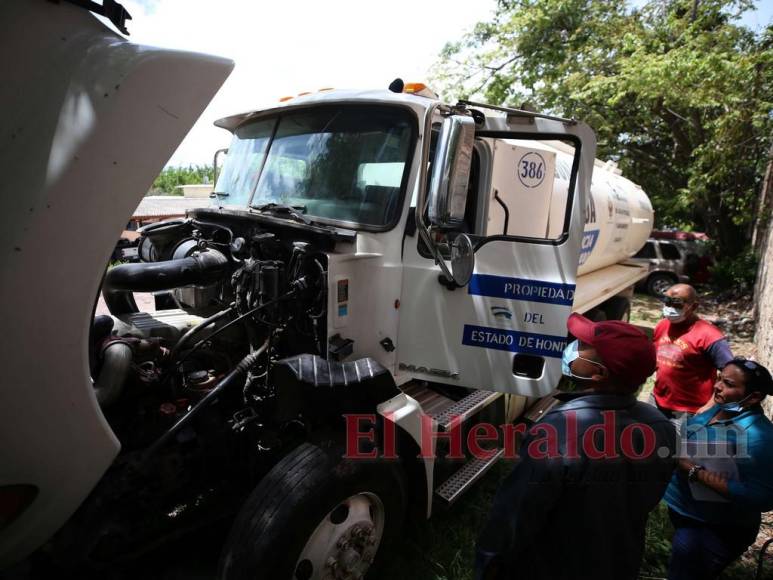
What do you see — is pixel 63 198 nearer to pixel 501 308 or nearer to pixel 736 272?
pixel 501 308

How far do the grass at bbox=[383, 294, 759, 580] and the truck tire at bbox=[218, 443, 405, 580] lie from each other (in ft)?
1.38

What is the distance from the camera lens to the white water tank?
3348mm

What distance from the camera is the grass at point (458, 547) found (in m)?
2.95

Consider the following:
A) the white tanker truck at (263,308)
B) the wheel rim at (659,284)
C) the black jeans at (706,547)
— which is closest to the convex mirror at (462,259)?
the white tanker truck at (263,308)

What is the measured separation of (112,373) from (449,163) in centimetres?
191

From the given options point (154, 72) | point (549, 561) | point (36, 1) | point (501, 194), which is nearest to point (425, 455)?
point (549, 561)

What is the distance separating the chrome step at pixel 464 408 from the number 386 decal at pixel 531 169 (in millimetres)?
1599

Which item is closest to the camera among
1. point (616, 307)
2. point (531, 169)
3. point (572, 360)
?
point (572, 360)

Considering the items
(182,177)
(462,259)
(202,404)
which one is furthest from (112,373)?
(182,177)

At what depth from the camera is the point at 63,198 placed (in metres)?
1.47

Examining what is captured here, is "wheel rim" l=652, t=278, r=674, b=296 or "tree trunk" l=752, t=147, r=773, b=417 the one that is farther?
"wheel rim" l=652, t=278, r=674, b=296

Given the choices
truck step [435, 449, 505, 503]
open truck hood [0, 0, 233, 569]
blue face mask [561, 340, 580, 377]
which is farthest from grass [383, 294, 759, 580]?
open truck hood [0, 0, 233, 569]

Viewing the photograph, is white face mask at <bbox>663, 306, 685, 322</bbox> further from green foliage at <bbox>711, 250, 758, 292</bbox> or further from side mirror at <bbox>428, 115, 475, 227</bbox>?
green foliage at <bbox>711, 250, 758, 292</bbox>

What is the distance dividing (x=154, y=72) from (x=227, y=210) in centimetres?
163
